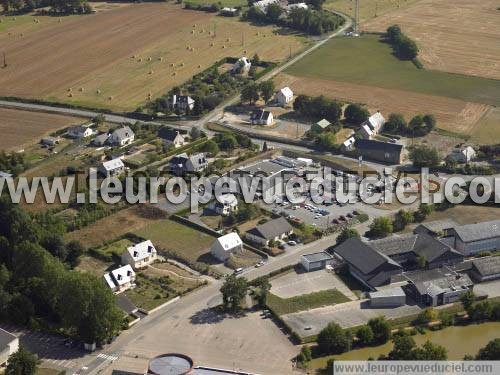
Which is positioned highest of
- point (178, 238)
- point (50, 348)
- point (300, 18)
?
point (300, 18)

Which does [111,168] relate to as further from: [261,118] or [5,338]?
[5,338]

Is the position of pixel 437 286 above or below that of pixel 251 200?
below

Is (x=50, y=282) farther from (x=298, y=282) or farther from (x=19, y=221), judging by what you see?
Answer: (x=298, y=282)

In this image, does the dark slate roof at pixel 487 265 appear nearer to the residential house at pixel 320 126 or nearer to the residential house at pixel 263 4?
the residential house at pixel 320 126

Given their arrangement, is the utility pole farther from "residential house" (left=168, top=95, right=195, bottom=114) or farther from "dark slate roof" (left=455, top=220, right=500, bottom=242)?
"dark slate roof" (left=455, top=220, right=500, bottom=242)

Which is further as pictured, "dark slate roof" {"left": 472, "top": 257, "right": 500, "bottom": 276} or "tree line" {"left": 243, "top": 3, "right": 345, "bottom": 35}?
"tree line" {"left": 243, "top": 3, "right": 345, "bottom": 35}

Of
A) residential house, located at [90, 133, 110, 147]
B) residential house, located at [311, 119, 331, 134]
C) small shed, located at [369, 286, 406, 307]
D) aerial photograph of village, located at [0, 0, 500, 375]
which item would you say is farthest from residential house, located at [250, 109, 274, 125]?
small shed, located at [369, 286, 406, 307]

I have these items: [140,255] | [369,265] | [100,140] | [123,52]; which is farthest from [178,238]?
[123,52]
